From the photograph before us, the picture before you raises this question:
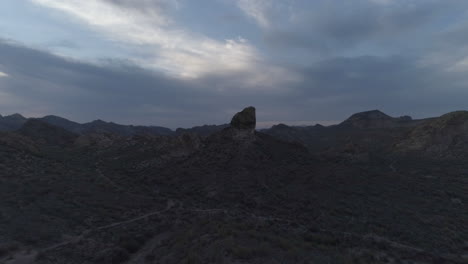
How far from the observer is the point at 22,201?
24234 mm

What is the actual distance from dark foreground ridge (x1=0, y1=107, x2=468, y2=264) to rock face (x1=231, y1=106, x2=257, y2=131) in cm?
17

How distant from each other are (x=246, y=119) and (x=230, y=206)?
22.9 metres

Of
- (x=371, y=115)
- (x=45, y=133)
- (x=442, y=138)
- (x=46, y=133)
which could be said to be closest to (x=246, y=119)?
(x=442, y=138)

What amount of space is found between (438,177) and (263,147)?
29.6 meters

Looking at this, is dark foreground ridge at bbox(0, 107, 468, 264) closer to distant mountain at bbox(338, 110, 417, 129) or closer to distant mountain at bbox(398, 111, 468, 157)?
distant mountain at bbox(398, 111, 468, 157)

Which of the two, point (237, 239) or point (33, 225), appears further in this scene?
point (33, 225)

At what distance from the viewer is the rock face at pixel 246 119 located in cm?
5212

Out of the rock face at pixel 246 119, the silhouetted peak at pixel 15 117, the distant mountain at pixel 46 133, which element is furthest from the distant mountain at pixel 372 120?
the silhouetted peak at pixel 15 117

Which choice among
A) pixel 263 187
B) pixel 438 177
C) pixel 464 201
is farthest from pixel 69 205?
pixel 438 177

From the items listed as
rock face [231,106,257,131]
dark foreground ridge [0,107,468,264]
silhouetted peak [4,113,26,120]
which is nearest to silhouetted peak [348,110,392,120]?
dark foreground ridge [0,107,468,264]

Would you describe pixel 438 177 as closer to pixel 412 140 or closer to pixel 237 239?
pixel 412 140

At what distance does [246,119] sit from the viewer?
52.1m

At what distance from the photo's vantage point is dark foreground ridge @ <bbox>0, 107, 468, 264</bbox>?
55.0 ft

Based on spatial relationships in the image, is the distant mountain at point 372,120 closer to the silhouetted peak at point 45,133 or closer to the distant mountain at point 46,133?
the distant mountain at point 46,133
